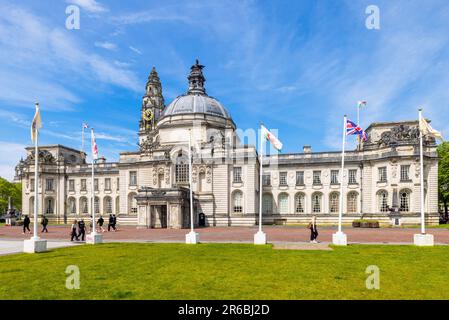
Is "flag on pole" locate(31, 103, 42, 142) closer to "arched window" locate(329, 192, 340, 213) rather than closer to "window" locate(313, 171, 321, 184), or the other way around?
"window" locate(313, 171, 321, 184)

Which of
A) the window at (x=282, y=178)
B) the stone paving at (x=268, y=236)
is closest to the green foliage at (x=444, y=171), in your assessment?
the stone paving at (x=268, y=236)

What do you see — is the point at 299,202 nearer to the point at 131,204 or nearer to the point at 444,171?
the point at 444,171

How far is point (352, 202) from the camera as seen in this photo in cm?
5988

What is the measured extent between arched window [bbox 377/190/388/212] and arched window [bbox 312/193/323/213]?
9671mm

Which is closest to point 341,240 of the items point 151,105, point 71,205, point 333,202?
point 333,202

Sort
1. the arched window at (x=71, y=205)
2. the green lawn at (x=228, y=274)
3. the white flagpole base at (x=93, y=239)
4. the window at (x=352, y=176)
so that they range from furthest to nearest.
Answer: the arched window at (x=71, y=205) < the window at (x=352, y=176) < the white flagpole base at (x=93, y=239) < the green lawn at (x=228, y=274)

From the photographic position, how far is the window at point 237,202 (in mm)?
56562

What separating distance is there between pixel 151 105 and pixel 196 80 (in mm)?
26651

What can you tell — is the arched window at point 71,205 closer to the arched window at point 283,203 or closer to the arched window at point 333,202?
the arched window at point 283,203

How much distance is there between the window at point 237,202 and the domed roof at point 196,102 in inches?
727

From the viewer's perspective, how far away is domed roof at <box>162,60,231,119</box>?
218ft

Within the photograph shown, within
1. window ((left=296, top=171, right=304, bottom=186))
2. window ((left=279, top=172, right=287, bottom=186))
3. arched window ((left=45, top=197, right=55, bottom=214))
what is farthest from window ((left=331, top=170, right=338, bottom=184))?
arched window ((left=45, top=197, right=55, bottom=214))
